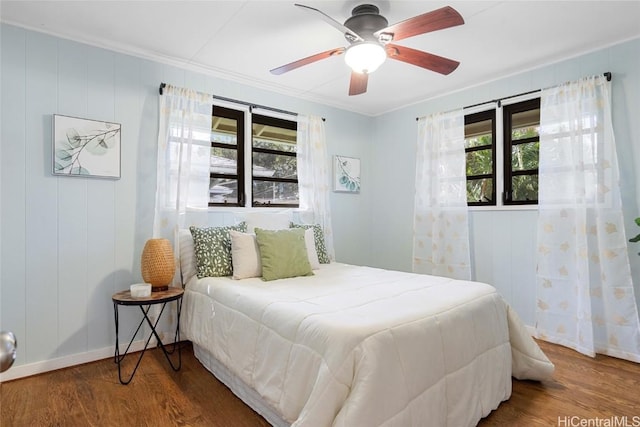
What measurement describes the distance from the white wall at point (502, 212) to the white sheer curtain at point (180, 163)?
7.44 ft

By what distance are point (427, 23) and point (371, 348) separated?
1.70m

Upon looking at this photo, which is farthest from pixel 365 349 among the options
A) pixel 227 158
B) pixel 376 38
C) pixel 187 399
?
pixel 227 158

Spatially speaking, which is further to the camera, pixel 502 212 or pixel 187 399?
pixel 502 212

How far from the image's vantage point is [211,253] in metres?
2.71

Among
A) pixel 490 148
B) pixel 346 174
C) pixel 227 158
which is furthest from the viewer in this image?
pixel 346 174

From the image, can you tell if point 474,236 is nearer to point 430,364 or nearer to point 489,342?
point 489,342

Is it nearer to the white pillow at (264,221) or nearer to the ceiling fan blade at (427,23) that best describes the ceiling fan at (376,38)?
the ceiling fan blade at (427,23)

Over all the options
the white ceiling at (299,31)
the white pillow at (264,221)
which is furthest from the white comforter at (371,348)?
the white ceiling at (299,31)

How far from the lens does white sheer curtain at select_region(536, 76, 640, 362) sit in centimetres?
267

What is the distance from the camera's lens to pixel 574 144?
2875mm

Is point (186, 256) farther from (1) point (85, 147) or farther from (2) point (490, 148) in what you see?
(2) point (490, 148)

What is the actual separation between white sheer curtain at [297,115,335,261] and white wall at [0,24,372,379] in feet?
4.31

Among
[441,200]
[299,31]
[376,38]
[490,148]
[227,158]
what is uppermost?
[299,31]

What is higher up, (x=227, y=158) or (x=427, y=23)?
(x=427, y=23)
